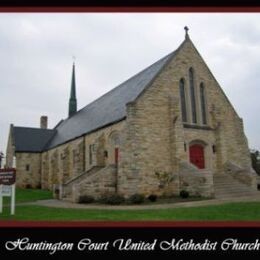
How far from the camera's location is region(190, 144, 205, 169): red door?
23.7 meters

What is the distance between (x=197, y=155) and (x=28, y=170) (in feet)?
88.8

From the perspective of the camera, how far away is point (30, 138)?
46906 millimetres

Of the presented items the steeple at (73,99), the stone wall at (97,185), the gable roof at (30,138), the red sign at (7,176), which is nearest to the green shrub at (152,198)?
the stone wall at (97,185)

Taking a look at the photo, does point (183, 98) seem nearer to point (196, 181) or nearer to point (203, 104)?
point (203, 104)

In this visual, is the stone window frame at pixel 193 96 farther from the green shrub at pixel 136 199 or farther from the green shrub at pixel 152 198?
the green shrub at pixel 136 199

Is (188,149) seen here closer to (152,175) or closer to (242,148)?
(152,175)

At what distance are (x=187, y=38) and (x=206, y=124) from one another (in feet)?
21.5

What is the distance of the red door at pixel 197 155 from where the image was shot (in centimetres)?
2372

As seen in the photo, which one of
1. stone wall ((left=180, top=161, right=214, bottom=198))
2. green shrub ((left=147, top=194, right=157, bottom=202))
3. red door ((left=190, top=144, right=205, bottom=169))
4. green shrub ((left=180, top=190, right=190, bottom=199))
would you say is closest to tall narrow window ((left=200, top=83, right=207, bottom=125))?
red door ((left=190, top=144, right=205, bottom=169))

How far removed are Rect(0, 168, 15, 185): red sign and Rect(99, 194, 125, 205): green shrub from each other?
6.07m

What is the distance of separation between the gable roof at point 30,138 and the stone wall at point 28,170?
94 cm

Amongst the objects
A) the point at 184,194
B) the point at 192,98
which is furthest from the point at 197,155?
the point at 184,194

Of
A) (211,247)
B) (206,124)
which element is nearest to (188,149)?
(206,124)
